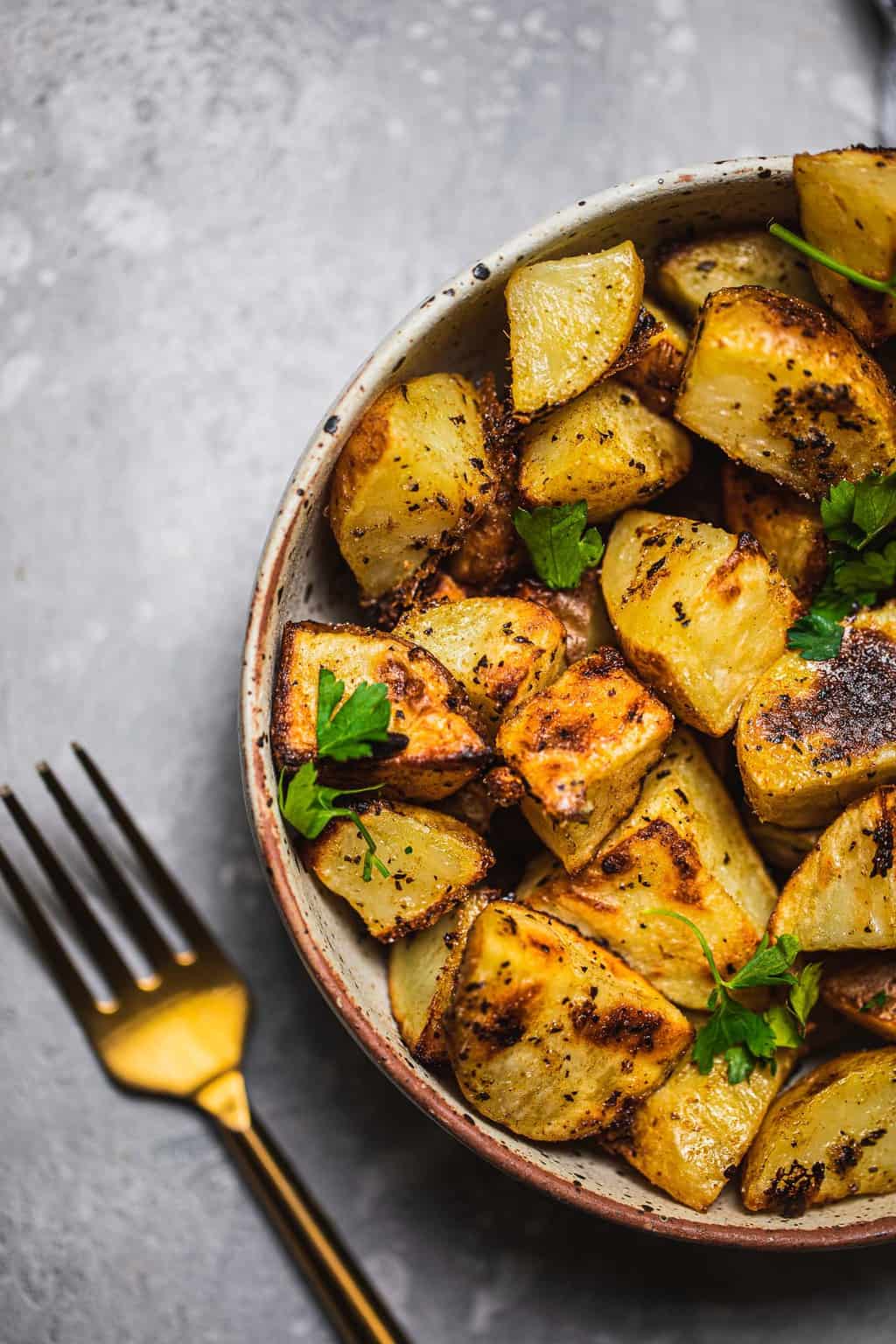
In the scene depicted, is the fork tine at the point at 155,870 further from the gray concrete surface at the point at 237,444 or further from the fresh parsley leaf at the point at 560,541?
the fresh parsley leaf at the point at 560,541

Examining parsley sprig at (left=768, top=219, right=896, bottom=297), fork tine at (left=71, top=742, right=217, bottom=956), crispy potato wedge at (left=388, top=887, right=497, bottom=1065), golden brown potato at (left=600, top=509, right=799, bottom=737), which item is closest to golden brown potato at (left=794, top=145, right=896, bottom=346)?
parsley sprig at (left=768, top=219, right=896, bottom=297)

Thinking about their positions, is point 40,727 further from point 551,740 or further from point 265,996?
point 551,740

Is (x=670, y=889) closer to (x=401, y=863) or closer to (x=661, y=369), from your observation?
(x=401, y=863)

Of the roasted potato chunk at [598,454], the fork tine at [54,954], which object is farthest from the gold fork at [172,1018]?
the roasted potato chunk at [598,454]

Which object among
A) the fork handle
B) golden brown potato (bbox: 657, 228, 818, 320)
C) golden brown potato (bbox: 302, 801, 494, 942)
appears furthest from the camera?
the fork handle

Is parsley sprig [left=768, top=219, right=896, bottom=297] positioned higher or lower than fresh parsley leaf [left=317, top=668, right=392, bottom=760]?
higher

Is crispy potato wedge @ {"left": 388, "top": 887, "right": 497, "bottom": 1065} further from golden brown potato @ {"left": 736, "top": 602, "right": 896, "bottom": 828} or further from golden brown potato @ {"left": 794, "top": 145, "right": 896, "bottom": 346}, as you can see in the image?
golden brown potato @ {"left": 794, "top": 145, "right": 896, "bottom": 346}

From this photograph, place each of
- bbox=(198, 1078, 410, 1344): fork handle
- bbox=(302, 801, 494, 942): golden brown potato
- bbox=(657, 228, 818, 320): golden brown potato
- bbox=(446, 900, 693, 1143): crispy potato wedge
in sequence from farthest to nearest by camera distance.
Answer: bbox=(198, 1078, 410, 1344): fork handle, bbox=(657, 228, 818, 320): golden brown potato, bbox=(302, 801, 494, 942): golden brown potato, bbox=(446, 900, 693, 1143): crispy potato wedge
